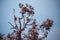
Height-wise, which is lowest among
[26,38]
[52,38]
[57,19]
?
[52,38]

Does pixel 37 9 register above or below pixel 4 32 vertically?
above

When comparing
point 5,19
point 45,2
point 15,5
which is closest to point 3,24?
point 5,19

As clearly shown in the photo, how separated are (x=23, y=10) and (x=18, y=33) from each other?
37cm

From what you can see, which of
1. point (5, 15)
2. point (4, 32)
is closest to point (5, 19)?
point (5, 15)

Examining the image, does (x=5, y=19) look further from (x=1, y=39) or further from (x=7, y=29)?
(x=1, y=39)

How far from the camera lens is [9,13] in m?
3.02

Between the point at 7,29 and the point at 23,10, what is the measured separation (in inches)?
44.0

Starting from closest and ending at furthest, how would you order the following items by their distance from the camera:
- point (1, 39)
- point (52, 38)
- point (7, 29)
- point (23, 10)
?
point (23, 10) → point (1, 39) → point (52, 38) → point (7, 29)

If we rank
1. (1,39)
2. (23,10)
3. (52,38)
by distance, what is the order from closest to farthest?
(23,10)
(1,39)
(52,38)

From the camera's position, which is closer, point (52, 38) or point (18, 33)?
point (18, 33)

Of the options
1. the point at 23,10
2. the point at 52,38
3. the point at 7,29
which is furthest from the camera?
the point at 7,29

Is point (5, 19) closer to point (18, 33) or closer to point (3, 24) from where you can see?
point (3, 24)

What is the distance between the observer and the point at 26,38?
2094mm

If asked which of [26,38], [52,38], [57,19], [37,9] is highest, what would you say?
[37,9]
